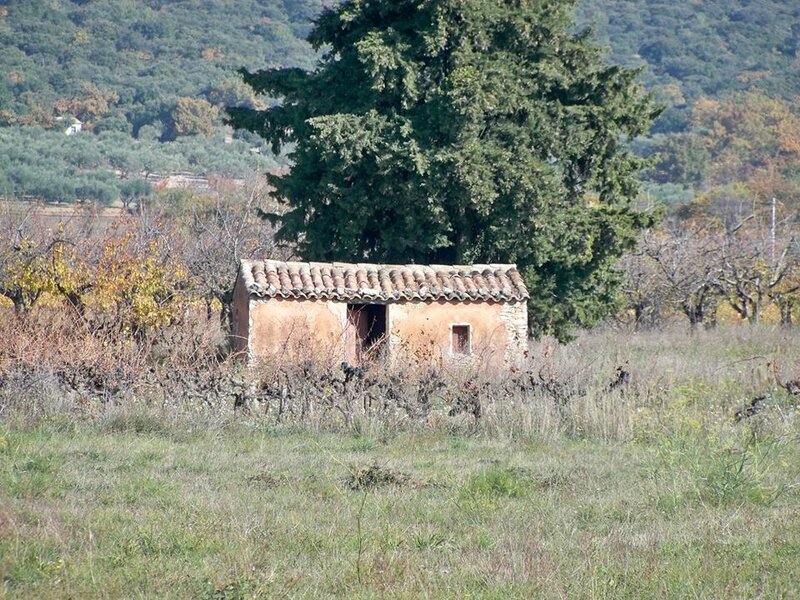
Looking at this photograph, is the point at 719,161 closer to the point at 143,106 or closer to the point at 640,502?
the point at 143,106

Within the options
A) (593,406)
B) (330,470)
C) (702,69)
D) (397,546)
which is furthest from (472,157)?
(702,69)

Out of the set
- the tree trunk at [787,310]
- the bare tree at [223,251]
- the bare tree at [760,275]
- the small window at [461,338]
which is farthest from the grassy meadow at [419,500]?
the tree trunk at [787,310]

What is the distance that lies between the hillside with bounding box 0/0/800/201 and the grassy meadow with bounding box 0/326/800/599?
48044 mm

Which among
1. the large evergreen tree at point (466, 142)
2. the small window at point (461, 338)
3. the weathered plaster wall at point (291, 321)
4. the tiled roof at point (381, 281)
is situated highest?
the large evergreen tree at point (466, 142)

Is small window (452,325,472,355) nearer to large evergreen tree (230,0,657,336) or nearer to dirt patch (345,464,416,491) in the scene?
large evergreen tree (230,0,657,336)

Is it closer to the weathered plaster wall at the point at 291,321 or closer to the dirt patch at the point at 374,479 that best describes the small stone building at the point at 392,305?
the weathered plaster wall at the point at 291,321

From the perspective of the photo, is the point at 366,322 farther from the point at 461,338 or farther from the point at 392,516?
the point at 392,516

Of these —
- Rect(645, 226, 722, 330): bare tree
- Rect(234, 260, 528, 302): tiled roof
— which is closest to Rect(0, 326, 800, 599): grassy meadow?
Rect(234, 260, 528, 302): tiled roof

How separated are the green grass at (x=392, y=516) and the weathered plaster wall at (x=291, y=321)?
303 inches

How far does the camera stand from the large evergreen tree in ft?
75.7

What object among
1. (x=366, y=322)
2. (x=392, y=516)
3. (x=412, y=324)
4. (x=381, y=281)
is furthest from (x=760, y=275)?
(x=392, y=516)

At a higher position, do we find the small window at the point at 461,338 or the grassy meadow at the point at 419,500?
the small window at the point at 461,338

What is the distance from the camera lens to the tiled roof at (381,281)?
22.0 meters

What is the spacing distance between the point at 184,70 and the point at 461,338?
99.5 meters
